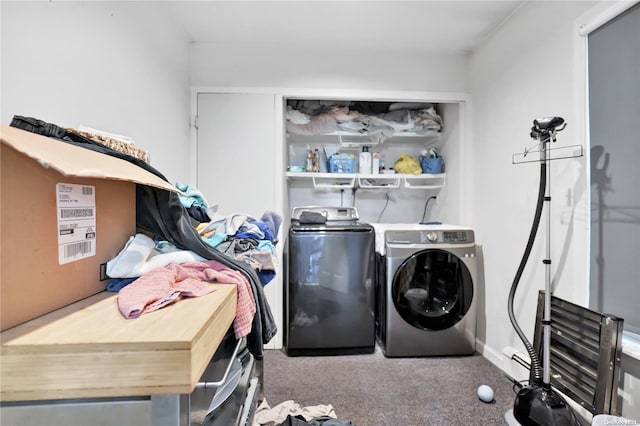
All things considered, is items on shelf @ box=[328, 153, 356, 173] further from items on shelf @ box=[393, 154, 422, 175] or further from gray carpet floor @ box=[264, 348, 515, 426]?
gray carpet floor @ box=[264, 348, 515, 426]

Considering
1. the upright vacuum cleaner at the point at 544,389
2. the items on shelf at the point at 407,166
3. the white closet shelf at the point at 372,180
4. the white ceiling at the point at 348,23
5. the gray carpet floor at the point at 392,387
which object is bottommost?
the gray carpet floor at the point at 392,387

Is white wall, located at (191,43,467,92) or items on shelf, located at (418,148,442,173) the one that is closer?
white wall, located at (191,43,467,92)

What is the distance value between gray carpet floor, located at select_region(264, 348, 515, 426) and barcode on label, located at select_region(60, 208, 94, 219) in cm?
157

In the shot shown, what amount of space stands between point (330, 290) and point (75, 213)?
1.87 m

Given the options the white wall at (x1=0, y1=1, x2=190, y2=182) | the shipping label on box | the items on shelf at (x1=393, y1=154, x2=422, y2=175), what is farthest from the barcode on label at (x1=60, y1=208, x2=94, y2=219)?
the items on shelf at (x1=393, y1=154, x2=422, y2=175)

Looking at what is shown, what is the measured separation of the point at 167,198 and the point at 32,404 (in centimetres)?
50

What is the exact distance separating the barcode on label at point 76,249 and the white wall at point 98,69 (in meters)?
0.63

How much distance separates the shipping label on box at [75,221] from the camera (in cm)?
57

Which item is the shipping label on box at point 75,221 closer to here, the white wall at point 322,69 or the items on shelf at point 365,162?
the white wall at point 322,69

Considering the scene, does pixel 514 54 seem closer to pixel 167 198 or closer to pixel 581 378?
pixel 581 378

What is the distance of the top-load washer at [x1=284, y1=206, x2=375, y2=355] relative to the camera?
2.27m

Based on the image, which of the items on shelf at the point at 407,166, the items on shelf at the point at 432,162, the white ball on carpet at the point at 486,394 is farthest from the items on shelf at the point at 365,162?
the white ball on carpet at the point at 486,394

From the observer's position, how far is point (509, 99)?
2.08 meters

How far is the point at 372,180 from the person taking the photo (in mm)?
2957
